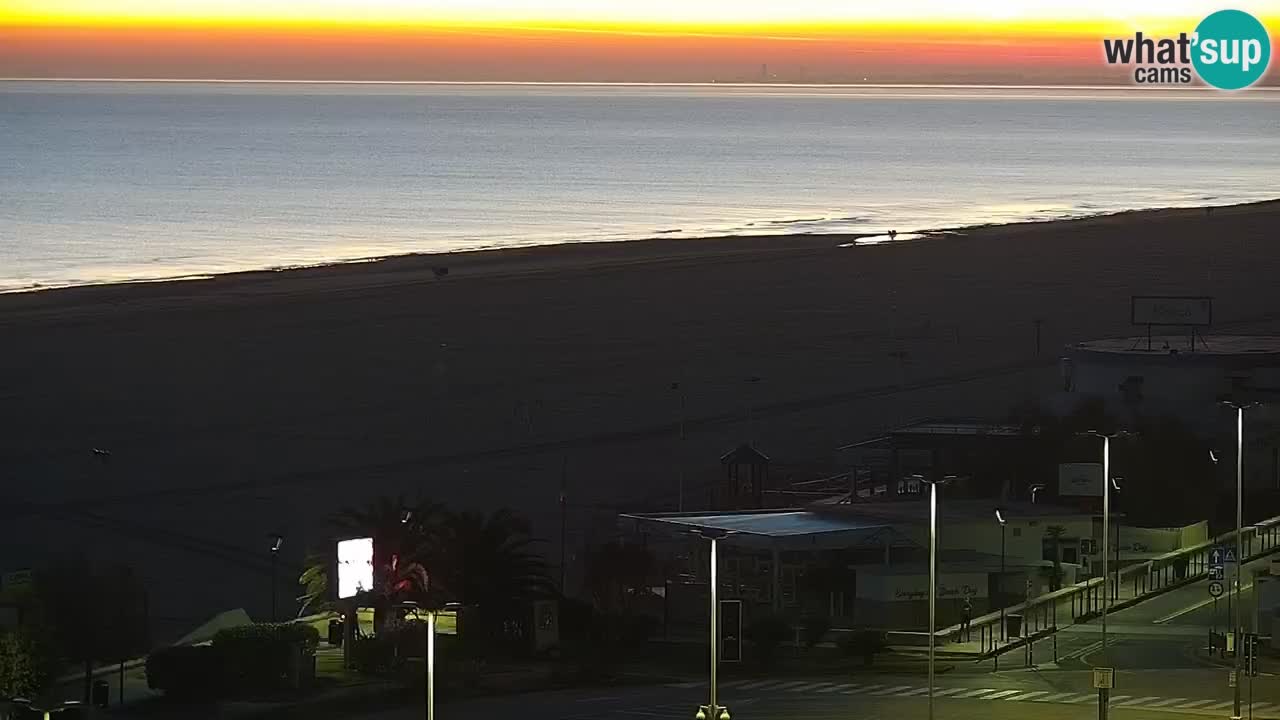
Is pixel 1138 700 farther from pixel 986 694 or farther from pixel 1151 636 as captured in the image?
pixel 1151 636

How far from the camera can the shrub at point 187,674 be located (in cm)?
4141

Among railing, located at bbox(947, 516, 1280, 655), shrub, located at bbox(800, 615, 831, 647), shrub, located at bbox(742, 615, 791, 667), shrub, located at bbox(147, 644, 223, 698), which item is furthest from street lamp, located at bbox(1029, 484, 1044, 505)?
shrub, located at bbox(147, 644, 223, 698)

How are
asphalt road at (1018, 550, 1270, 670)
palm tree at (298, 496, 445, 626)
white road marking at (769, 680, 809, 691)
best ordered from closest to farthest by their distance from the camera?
white road marking at (769, 680, 809, 691) < asphalt road at (1018, 550, 1270, 670) < palm tree at (298, 496, 445, 626)

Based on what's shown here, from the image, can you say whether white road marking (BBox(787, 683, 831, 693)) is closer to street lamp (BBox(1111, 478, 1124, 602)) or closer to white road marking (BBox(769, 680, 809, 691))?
white road marking (BBox(769, 680, 809, 691))

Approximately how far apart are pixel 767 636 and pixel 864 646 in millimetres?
1885

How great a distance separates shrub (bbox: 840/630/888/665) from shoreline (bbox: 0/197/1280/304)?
89.3 m

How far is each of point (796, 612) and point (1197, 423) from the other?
25.6 m

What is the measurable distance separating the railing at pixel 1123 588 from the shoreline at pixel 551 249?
84180mm

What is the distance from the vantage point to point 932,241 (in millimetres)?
167750

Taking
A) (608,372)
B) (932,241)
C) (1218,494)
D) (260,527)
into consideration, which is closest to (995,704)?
(1218,494)

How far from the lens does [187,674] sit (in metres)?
41.5

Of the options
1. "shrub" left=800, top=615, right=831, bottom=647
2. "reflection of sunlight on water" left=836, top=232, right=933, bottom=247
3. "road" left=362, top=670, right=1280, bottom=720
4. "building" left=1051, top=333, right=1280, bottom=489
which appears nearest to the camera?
"road" left=362, top=670, right=1280, bottom=720

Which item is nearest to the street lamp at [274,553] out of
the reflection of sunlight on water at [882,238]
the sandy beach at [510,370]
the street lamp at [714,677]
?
the sandy beach at [510,370]

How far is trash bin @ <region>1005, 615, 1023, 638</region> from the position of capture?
1850 inches
